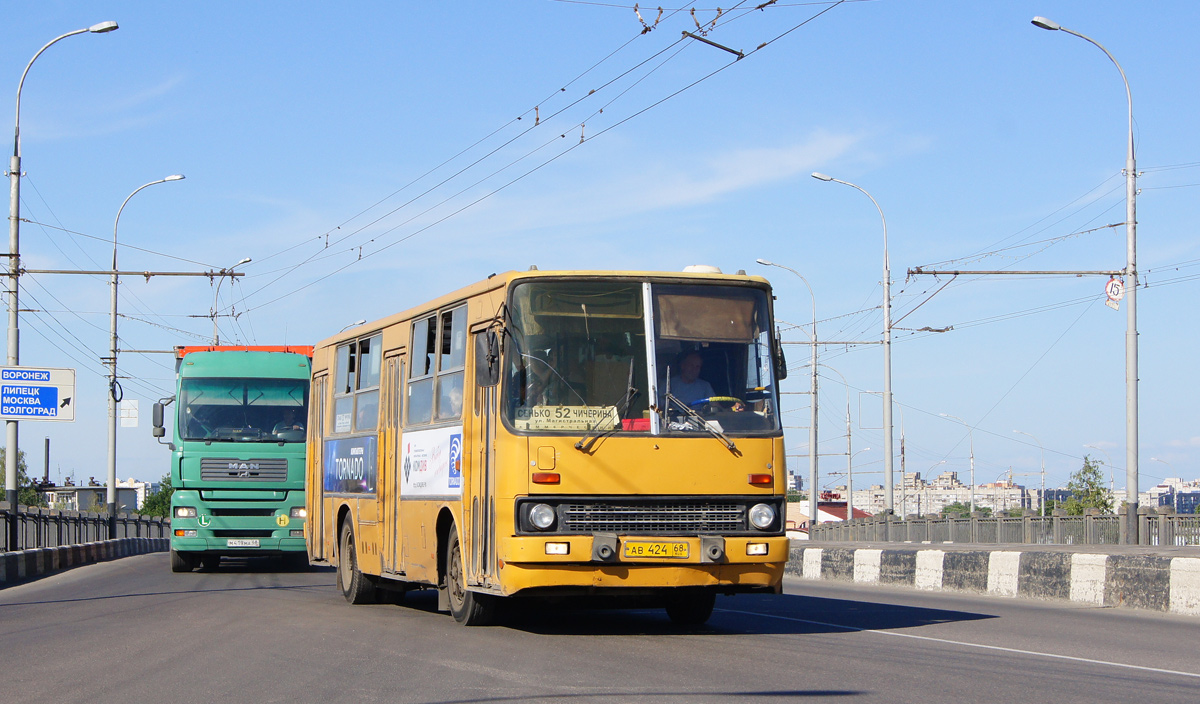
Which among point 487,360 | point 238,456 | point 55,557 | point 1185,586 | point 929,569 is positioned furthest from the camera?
point 55,557

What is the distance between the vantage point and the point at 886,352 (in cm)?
4122

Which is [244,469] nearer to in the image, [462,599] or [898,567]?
[898,567]

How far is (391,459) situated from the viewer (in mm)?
14617

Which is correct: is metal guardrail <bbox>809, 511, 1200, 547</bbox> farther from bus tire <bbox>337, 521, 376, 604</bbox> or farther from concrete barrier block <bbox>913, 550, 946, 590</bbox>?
bus tire <bbox>337, 521, 376, 604</bbox>

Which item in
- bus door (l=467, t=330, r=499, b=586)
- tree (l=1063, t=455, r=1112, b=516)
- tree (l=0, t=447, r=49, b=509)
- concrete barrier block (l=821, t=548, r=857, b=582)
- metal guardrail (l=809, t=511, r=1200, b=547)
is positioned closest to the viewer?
bus door (l=467, t=330, r=499, b=586)

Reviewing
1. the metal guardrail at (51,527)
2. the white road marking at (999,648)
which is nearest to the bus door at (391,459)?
the white road marking at (999,648)

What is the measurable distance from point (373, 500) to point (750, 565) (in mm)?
5496

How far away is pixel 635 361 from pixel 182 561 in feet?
51.2

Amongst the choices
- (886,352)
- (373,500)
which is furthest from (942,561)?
(886,352)

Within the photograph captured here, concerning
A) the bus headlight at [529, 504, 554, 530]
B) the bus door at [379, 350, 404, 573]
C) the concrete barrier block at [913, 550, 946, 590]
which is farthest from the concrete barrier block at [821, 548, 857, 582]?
the bus headlight at [529, 504, 554, 530]

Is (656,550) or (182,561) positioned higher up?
(656,550)

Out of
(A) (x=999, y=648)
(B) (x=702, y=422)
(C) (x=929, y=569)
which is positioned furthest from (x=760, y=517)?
Answer: (C) (x=929, y=569)

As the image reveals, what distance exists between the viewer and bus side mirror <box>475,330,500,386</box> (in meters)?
11.2

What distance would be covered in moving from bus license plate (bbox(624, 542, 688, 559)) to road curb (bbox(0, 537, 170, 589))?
563 inches
